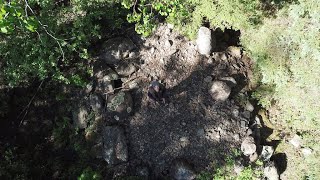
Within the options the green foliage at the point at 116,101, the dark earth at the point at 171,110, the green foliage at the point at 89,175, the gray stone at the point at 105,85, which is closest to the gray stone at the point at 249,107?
the dark earth at the point at 171,110

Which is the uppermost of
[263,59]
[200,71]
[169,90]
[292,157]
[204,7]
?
[204,7]

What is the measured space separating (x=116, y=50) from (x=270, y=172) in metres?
5.93

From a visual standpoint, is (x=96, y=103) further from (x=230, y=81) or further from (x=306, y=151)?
(x=306, y=151)

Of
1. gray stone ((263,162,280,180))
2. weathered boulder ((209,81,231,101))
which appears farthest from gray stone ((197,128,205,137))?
gray stone ((263,162,280,180))

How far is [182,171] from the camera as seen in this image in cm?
904

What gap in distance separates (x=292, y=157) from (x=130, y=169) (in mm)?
4826

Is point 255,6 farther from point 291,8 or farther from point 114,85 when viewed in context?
point 114,85

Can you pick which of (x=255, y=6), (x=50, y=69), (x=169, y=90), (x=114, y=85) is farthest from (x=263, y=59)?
(x=50, y=69)

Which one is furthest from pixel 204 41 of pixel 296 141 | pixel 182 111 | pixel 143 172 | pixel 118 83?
pixel 143 172

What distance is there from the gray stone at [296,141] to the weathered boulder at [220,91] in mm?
2378

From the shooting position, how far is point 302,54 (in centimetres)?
866

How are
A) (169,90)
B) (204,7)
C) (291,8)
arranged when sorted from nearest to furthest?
(291,8) → (204,7) → (169,90)

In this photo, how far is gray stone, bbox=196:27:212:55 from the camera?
9.72m

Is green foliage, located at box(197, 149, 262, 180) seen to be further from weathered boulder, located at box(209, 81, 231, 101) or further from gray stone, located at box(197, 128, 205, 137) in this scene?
weathered boulder, located at box(209, 81, 231, 101)
